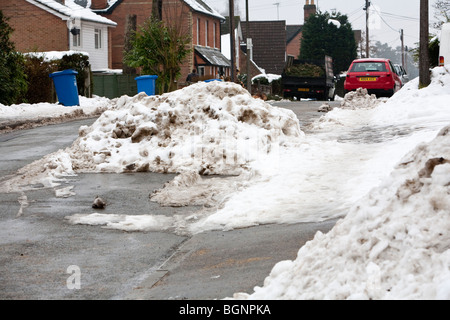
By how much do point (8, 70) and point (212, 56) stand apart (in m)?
34.1

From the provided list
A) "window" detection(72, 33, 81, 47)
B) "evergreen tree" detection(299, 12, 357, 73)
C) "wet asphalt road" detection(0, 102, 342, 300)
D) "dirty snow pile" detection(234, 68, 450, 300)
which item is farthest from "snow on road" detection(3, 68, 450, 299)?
→ "evergreen tree" detection(299, 12, 357, 73)

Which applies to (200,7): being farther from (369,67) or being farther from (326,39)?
(369,67)

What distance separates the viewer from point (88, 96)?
32.0 m

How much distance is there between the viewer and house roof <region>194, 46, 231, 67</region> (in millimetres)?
54000

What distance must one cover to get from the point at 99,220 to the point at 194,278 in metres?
2.44

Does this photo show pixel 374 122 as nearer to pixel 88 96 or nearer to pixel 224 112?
pixel 224 112

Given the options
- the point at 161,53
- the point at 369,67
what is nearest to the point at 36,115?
the point at 161,53

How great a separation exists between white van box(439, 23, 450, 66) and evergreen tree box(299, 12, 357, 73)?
140ft

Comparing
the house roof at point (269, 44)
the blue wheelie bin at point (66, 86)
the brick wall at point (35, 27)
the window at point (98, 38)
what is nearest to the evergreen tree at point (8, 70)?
the blue wheelie bin at point (66, 86)

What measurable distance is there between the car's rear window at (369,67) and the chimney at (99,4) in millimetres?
30755

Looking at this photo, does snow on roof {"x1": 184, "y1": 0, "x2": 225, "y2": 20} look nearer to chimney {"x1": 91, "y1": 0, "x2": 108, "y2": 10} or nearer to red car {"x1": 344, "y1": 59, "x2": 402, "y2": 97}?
chimney {"x1": 91, "y1": 0, "x2": 108, "y2": 10}

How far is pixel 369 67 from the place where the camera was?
2870cm

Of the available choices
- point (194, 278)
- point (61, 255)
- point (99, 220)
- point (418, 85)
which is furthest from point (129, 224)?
point (418, 85)

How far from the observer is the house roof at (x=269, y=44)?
80375 mm
